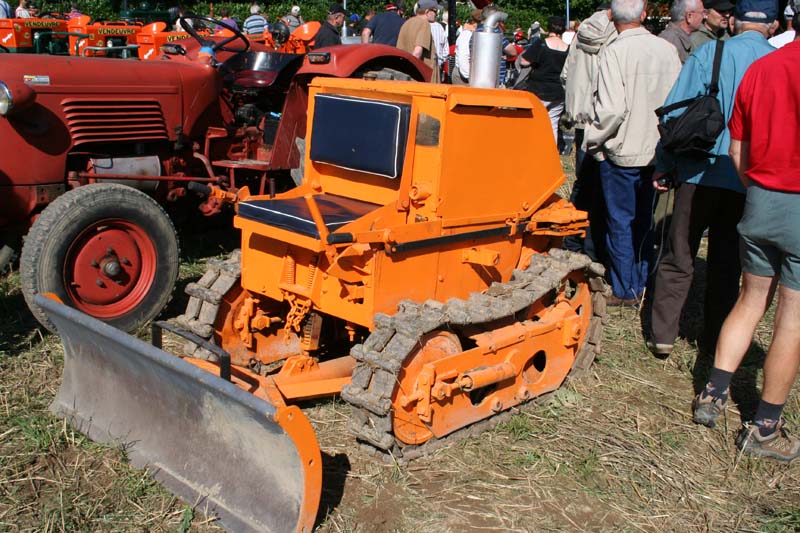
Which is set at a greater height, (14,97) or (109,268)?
(14,97)

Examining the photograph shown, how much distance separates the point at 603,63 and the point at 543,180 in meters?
1.56

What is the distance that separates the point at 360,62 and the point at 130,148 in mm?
1805

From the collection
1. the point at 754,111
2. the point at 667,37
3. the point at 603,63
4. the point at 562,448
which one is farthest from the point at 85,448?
the point at 667,37

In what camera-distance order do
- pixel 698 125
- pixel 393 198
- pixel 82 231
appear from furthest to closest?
pixel 82 231
pixel 698 125
pixel 393 198

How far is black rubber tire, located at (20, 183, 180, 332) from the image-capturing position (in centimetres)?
466

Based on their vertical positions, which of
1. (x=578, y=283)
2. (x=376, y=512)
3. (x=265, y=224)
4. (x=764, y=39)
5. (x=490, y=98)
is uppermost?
(x=764, y=39)

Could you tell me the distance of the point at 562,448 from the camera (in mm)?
4035

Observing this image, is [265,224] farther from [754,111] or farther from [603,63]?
[603,63]

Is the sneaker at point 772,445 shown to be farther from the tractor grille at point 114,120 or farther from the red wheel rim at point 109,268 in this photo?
the tractor grille at point 114,120

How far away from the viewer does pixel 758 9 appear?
180 inches

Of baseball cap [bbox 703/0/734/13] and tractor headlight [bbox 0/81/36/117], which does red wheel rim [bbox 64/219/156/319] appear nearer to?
tractor headlight [bbox 0/81/36/117]

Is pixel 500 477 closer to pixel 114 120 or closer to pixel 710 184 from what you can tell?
pixel 710 184

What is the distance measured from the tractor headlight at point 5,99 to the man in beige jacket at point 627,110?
12.2 ft

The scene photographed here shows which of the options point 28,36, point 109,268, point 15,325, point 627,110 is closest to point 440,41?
point 28,36
